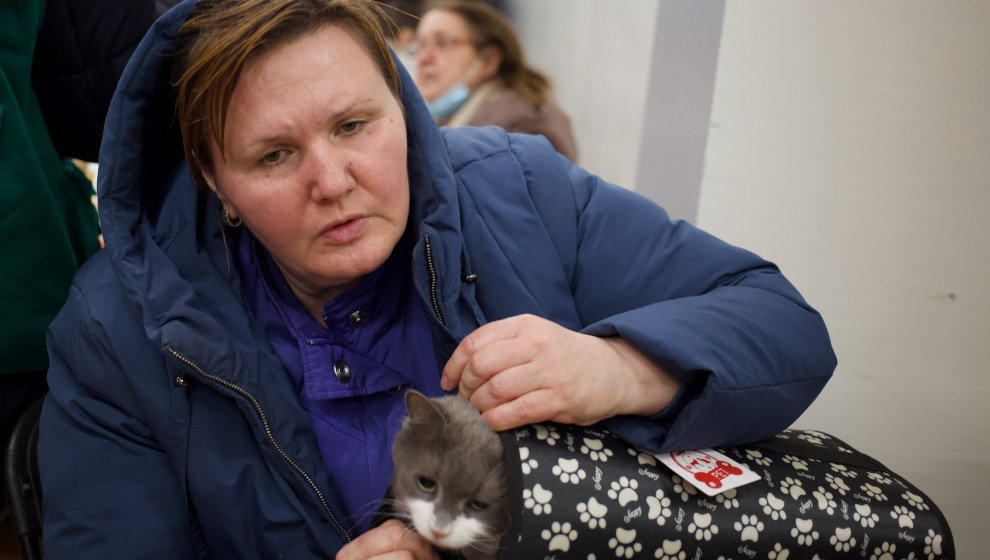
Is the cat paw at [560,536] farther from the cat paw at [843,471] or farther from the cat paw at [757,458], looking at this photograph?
the cat paw at [843,471]

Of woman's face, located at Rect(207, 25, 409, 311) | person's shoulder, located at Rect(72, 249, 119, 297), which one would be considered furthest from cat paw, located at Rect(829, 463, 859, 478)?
person's shoulder, located at Rect(72, 249, 119, 297)

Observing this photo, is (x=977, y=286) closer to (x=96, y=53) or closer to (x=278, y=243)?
(x=278, y=243)

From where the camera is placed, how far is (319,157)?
958 mm

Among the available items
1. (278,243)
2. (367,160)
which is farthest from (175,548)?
(367,160)

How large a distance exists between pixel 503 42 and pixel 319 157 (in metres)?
2.73

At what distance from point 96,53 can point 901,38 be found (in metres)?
1.57

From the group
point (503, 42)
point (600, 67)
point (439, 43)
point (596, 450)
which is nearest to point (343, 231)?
point (596, 450)

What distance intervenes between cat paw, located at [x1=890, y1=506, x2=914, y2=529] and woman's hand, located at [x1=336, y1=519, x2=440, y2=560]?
0.60 m

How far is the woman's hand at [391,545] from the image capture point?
0.86 m

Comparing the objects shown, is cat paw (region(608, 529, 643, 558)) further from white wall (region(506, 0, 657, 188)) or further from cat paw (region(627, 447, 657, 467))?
white wall (region(506, 0, 657, 188))

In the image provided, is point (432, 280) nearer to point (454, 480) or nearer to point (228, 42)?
point (454, 480)

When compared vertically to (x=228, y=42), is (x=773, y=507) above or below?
below

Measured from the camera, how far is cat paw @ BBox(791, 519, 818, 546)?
843 mm

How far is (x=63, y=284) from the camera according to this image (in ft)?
4.00
